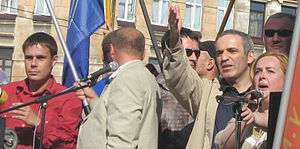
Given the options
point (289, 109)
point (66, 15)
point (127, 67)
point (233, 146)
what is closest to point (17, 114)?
point (127, 67)

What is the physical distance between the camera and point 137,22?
18531mm

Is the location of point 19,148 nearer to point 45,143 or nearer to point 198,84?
point 45,143

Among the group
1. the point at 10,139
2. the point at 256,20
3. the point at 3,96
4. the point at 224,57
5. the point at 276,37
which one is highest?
the point at 256,20

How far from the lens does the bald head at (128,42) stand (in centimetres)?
356

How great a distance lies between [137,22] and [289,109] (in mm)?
16900

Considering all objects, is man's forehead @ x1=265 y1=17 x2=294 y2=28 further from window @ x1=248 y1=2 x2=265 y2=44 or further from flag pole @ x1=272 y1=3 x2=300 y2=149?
window @ x1=248 y1=2 x2=265 y2=44

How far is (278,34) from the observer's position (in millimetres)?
3801

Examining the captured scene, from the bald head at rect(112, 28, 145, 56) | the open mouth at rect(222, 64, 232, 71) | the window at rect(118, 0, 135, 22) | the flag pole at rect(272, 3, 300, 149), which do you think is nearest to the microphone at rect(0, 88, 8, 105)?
the bald head at rect(112, 28, 145, 56)

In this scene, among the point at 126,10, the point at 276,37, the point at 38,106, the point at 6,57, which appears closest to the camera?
the point at 276,37

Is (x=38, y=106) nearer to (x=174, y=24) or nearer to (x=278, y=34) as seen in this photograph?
(x=174, y=24)

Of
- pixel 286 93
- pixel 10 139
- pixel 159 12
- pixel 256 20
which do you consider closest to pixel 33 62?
pixel 10 139

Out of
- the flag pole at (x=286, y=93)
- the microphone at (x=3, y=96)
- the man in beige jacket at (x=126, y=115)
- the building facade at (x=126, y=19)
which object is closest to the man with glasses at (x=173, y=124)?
the man in beige jacket at (x=126, y=115)

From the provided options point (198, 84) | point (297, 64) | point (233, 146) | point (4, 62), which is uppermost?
point (297, 64)

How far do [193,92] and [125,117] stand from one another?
514 millimetres
